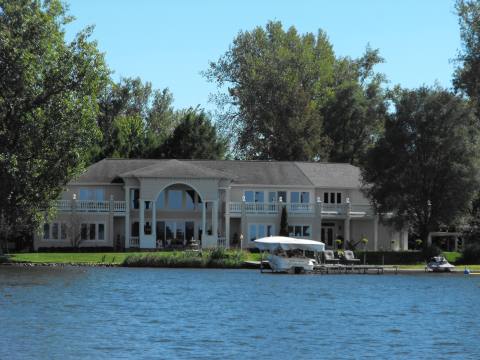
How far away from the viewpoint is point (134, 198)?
88000 mm

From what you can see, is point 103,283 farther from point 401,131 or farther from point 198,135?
point 198,135

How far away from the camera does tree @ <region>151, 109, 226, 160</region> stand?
10750 cm

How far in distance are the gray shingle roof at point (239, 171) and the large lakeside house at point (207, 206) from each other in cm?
8

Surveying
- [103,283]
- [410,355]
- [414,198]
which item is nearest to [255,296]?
[103,283]

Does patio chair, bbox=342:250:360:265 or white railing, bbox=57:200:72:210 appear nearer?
patio chair, bbox=342:250:360:265

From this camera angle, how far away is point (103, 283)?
5916 cm

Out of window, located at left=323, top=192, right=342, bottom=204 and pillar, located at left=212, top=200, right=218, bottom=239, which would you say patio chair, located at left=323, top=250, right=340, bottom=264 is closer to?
pillar, located at left=212, top=200, right=218, bottom=239

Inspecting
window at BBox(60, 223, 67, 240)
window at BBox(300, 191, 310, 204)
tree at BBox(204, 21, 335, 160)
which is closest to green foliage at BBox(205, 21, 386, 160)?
tree at BBox(204, 21, 335, 160)

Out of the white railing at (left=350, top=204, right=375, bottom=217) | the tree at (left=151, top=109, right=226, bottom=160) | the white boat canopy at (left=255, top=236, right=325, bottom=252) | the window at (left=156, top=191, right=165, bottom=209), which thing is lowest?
the white boat canopy at (left=255, top=236, right=325, bottom=252)

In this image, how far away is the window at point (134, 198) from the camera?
288 ft

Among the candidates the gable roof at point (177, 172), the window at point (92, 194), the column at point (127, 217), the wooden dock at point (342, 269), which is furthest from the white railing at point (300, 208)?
the wooden dock at point (342, 269)

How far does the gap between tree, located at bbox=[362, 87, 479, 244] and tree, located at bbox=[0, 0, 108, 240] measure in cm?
2275

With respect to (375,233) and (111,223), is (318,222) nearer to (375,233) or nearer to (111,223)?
(375,233)

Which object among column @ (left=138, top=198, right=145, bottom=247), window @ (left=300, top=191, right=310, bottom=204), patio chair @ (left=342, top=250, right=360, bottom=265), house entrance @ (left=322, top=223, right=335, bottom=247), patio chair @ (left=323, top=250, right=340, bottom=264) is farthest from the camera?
house entrance @ (left=322, top=223, right=335, bottom=247)
